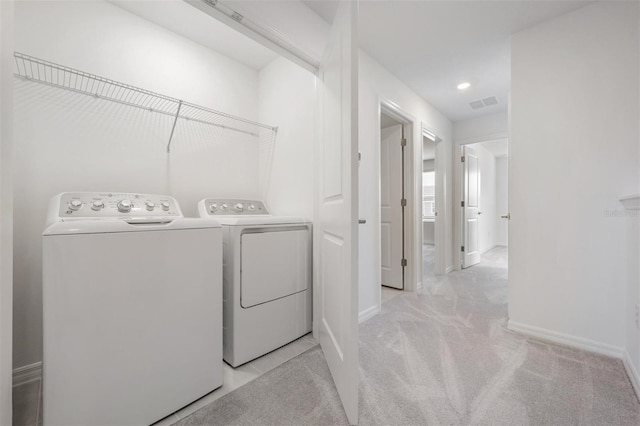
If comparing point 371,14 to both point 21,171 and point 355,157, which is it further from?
point 21,171

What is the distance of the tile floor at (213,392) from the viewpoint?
3.77 feet

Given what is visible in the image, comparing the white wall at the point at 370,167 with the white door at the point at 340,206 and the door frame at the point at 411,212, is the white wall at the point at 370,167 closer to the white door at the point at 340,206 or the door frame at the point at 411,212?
the door frame at the point at 411,212

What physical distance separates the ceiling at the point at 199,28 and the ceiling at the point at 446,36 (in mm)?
673

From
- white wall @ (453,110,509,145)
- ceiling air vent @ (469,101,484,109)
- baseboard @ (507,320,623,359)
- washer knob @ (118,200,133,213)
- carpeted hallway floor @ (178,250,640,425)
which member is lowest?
A: carpeted hallway floor @ (178,250,640,425)

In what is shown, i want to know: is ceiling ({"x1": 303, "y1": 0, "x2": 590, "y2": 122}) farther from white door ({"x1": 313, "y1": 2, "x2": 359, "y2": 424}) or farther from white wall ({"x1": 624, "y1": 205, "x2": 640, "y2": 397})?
white wall ({"x1": 624, "y1": 205, "x2": 640, "y2": 397})

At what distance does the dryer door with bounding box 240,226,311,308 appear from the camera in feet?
5.03

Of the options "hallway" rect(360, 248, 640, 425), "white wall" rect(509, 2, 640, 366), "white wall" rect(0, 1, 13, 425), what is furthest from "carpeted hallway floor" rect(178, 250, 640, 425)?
"white wall" rect(0, 1, 13, 425)

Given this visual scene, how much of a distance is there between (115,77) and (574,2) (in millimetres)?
3117

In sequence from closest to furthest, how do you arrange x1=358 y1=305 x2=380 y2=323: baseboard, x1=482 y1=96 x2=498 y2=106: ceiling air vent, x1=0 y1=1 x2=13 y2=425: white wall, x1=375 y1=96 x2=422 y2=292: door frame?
x1=0 y1=1 x2=13 y2=425: white wall
x1=358 y1=305 x2=380 y2=323: baseboard
x1=375 y1=96 x2=422 y2=292: door frame
x1=482 y1=96 x2=498 y2=106: ceiling air vent

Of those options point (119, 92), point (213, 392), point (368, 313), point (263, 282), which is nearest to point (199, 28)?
point (119, 92)

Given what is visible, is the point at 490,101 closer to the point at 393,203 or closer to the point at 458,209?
the point at 458,209

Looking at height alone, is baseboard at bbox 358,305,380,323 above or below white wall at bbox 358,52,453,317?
below

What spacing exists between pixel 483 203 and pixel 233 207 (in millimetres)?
5407

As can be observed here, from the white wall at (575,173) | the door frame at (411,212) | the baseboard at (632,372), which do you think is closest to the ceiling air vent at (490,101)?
the door frame at (411,212)
